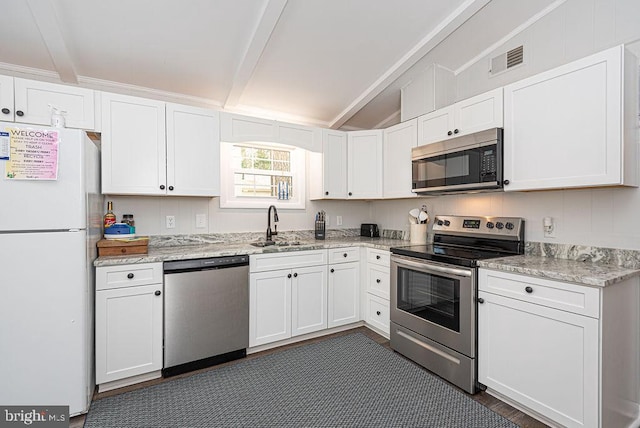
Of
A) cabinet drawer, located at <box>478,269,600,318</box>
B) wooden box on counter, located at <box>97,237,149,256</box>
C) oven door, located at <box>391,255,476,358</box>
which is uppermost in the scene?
wooden box on counter, located at <box>97,237,149,256</box>

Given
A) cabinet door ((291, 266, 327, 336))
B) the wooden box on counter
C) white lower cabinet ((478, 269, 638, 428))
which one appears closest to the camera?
white lower cabinet ((478, 269, 638, 428))

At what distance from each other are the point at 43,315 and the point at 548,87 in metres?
3.39

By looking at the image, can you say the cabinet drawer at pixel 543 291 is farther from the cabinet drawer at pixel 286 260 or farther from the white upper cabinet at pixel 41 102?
the white upper cabinet at pixel 41 102

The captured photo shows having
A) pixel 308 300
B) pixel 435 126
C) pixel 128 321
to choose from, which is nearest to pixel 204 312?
pixel 128 321

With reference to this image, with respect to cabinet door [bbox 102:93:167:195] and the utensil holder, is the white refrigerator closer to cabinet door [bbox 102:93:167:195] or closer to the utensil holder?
cabinet door [bbox 102:93:167:195]

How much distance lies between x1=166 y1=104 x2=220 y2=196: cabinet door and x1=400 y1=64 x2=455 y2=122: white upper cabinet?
6.38 feet

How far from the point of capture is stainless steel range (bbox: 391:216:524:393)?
2.08m

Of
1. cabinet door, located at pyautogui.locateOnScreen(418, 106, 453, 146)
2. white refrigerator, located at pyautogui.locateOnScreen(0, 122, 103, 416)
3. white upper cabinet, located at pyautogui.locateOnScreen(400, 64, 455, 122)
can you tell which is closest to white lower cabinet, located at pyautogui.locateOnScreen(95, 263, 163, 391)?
white refrigerator, located at pyautogui.locateOnScreen(0, 122, 103, 416)

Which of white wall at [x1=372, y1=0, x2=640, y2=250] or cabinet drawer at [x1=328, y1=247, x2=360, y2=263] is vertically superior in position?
white wall at [x1=372, y1=0, x2=640, y2=250]

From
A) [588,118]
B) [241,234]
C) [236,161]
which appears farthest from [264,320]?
[588,118]

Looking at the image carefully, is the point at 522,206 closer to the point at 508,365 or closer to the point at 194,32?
the point at 508,365

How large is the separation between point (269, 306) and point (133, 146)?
1.74 meters

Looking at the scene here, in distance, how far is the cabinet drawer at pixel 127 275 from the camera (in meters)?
2.04

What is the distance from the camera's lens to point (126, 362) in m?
2.12
